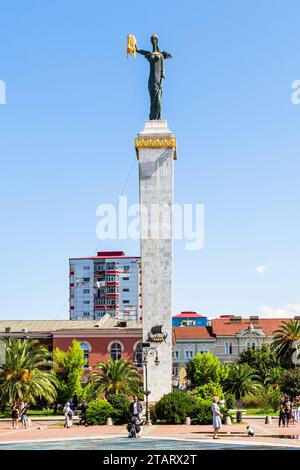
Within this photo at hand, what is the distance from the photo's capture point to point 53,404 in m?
62.2

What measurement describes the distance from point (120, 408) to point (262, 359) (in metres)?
46.8

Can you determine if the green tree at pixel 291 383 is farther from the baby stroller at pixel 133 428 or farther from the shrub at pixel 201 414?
the baby stroller at pixel 133 428

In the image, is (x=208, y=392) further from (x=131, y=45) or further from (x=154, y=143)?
(x=131, y=45)

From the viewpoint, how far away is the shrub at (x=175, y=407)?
3797cm

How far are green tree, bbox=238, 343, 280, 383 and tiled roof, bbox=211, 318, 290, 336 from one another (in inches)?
776

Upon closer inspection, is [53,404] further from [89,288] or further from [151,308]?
[89,288]

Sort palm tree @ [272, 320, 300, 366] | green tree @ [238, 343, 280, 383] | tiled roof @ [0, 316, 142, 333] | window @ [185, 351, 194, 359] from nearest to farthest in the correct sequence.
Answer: tiled roof @ [0, 316, 142, 333]
palm tree @ [272, 320, 300, 366]
green tree @ [238, 343, 280, 383]
window @ [185, 351, 194, 359]

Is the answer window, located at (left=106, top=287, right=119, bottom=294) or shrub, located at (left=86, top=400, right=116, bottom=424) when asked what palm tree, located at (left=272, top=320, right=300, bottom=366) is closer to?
shrub, located at (left=86, top=400, right=116, bottom=424)

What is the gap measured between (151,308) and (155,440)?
19123 mm

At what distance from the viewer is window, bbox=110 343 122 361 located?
6788 centimetres

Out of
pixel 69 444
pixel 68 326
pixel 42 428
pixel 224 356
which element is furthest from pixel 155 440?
pixel 224 356

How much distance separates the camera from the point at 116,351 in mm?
68125

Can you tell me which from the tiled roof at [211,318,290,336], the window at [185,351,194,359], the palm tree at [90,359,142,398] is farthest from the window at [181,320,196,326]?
the palm tree at [90,359,142,398]

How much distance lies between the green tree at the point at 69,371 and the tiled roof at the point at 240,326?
4737 cm
